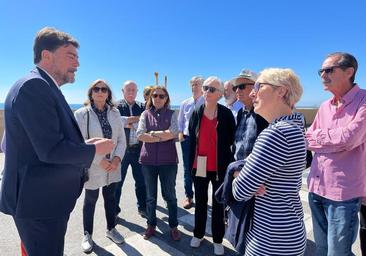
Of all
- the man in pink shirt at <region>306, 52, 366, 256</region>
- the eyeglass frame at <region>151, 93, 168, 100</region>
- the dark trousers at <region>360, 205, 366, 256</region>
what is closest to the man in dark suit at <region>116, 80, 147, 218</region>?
the eyeglass frame at <region>151, 93, 168, 100</region>

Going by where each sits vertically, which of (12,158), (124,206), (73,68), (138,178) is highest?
(73,68)

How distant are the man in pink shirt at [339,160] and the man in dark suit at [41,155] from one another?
6.25 feet

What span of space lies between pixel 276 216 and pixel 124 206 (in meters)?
3.66

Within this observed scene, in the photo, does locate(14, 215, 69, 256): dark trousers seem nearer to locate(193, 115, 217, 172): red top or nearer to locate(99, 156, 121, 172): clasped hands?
locate(99, 156, 121, 172): clasped hands

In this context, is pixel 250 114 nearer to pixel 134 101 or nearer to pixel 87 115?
pixel 87 115

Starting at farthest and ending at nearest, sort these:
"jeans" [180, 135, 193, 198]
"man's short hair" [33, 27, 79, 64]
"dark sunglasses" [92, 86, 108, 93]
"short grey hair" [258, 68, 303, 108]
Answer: "jeans" [180, 135, 193, 198] → "dark sunglasses" [92, 86, 108, 93] → "man's short hair" [33, 27, 79, 64] → "short grey hair" [258, 68, 303, 108]

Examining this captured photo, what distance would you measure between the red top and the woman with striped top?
5.36 ft

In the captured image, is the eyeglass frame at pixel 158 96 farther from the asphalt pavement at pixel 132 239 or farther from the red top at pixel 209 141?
the asphalt pavement at pixel 132 239

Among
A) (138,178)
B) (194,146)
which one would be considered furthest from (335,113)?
(138,178)

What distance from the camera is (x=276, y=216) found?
1.64 metres

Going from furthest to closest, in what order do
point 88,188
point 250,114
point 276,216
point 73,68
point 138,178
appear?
point 138,178
point 88,188
point 250,114
point 73,68
point 276,216

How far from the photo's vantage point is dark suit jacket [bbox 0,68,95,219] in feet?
5.61

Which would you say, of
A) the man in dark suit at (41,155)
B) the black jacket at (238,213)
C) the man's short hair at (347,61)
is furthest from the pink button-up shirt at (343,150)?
the man in dark suit at (41,155)

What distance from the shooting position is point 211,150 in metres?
3.40
